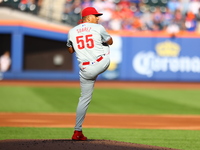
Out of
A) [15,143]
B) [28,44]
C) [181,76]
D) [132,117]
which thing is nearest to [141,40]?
[181,76]

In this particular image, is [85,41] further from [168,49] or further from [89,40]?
[168,49]

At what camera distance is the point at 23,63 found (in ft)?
76.6

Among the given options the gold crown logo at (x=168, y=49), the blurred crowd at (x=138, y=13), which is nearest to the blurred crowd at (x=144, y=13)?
the blurred crowd at (x=138, y=13)

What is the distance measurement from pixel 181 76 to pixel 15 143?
61.0ft

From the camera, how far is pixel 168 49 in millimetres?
23859

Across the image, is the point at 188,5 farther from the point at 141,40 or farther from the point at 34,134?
the point at 34,134

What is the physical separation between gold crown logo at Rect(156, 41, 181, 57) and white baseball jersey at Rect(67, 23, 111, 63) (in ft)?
58.1

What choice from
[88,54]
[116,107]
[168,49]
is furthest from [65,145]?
[168,49]

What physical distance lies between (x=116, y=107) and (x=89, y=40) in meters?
6.63

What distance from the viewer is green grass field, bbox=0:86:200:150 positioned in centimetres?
745

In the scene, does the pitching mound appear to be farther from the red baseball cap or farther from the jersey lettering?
the red baseball cap

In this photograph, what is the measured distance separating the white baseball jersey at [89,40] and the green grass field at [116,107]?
1.56 metres

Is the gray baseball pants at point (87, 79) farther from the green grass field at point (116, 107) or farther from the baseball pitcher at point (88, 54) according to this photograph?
the green grass field at point (116, 107)

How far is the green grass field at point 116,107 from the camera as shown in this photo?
24.4 ft
